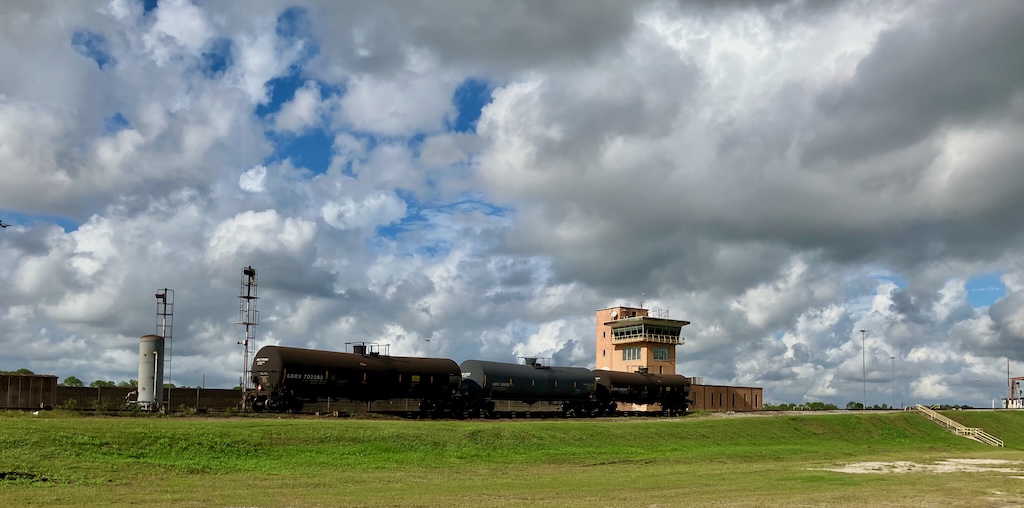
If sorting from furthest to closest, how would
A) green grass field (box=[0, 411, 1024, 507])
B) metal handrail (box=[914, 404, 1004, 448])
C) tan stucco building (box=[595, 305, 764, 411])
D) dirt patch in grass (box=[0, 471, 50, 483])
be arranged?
tan stucco building (box=[595, 305, 764, 411])
metal handrail (box=[914, 404, 1004, 448])
dirt patch in grass (box=[0, 471, 50, 483])
green grass field (box=[0, 411, 1024, 507])

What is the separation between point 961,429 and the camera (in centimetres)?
7962

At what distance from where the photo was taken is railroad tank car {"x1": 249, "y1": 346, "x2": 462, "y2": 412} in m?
52.3

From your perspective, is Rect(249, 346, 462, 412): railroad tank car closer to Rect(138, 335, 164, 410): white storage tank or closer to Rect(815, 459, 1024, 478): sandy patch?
Rect(138, 335, 164, 410): white storage tank

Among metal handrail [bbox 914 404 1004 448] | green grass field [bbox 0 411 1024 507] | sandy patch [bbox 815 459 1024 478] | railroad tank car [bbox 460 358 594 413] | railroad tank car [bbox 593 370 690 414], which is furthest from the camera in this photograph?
railroad tank car [bbox 593 370 690 414]

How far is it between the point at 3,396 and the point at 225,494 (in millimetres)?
31585

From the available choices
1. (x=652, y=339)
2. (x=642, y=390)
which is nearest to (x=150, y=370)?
(x=642, y=390)

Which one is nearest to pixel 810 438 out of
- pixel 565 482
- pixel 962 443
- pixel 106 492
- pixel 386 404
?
pixel 962 443

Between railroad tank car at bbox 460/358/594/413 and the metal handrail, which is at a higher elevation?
railroad tank car at bbox 460/358/594/413

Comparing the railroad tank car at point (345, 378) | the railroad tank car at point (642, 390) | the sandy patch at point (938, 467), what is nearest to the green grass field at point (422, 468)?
the sandy patch at point (938, 467)

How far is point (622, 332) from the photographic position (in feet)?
364

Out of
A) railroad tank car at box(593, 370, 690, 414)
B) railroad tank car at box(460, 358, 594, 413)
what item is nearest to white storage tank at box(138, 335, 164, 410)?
railroad tank car at box(460, 358, 594, 413)

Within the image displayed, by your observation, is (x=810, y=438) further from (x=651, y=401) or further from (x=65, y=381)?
(x=65, y=381)

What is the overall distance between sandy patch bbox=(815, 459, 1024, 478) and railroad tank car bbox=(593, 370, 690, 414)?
30.8 meters

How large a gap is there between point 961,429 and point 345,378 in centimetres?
5767
